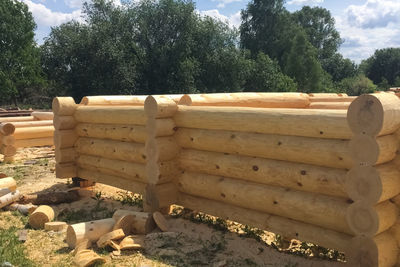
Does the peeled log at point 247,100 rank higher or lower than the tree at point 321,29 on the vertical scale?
lower

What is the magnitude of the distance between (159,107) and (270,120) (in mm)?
1958

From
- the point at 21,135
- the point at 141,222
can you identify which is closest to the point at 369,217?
the point at 141,222

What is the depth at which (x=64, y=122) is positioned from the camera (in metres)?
8.59

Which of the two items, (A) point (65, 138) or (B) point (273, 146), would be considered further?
(A) point (65, 138)

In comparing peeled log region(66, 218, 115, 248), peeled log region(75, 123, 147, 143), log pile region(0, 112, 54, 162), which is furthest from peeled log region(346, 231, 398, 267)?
log pile region(0, 112, 54, 162)

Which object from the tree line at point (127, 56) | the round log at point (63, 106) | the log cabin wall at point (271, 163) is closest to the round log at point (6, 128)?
the round log at point (63, 106)

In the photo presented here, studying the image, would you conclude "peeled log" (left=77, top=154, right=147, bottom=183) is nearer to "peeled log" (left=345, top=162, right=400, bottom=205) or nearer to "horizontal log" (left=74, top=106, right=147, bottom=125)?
"horizontal log" (left=74, top=106, right=147, bottom=125)

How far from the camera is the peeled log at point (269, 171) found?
15.4 feet

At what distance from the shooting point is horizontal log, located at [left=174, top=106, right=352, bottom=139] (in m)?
4.62

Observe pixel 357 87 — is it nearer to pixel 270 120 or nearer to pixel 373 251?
pixel 270 120

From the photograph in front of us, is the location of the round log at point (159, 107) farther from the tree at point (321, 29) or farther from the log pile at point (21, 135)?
the tree at point (321, 29)

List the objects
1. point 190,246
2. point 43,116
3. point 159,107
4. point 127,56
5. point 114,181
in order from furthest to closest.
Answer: point 127,56, point 43,116, point 114,181, point 159,107, point 190,246

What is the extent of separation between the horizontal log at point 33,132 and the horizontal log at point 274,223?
813 centimetres

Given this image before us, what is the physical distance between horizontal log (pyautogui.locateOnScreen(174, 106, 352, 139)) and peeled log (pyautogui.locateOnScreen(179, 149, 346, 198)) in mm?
424
